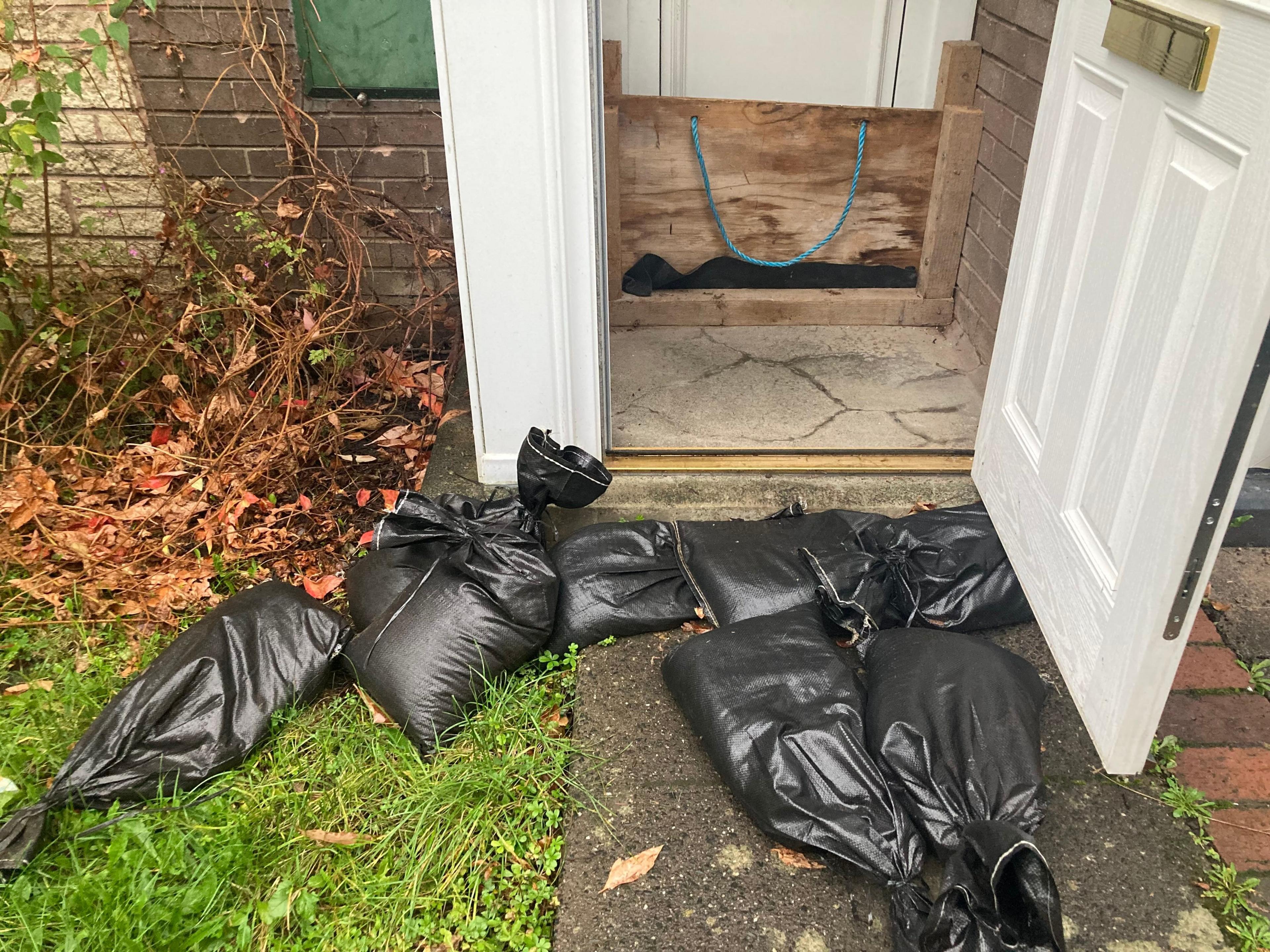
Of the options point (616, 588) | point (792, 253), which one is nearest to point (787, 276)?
point (792, 253)

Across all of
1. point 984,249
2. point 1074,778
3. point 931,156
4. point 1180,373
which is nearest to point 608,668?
point 1074,778

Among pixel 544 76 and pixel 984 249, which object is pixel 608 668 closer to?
pixel 544 76

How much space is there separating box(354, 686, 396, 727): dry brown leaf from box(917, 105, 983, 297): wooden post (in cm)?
311

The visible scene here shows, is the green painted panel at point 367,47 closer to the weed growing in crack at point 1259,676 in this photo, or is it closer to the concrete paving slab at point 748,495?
the concrete paving slab at point 748,495

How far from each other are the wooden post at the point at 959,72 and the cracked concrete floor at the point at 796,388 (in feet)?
3.21

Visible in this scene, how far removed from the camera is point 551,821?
218cm

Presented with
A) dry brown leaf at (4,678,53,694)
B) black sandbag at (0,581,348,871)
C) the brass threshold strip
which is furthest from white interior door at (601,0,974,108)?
dry brown leaf at (4,678,53,694)

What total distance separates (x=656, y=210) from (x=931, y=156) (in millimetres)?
1240

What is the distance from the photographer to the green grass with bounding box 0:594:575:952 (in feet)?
6.46

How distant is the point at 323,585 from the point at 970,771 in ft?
6.56

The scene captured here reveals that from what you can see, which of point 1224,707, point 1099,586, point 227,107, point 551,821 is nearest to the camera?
point 1099,586

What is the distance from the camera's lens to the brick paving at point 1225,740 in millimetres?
2104

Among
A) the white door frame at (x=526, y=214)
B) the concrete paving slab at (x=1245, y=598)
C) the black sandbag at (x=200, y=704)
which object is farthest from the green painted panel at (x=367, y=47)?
the concrete paving slab at (x=1245, y=598)

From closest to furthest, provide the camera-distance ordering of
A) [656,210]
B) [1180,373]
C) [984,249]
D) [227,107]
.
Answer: [1180,373]
[227,107]
[984,249]
[656,210]
